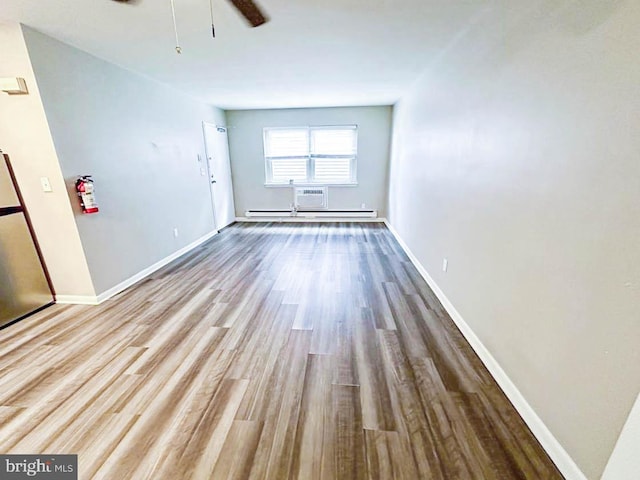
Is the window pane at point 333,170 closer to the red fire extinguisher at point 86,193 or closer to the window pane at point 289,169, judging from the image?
the window pane at point 289,169

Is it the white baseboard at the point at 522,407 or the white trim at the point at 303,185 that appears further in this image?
the white trim at the point at 303,185

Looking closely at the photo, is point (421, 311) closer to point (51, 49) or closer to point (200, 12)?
point (200, 12)

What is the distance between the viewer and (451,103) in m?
2.62

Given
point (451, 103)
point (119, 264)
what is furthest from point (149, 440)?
point (451, 103)

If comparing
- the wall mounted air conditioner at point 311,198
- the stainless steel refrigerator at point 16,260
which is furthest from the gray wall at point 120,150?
the wall mounted air conditioner at point 311,198

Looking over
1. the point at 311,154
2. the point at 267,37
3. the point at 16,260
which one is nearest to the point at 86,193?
the point at 16,260

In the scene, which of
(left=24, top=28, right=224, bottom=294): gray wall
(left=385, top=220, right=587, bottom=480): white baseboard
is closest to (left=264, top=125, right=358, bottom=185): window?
(left=24, top=28, right=224, bottom=294): gray wall

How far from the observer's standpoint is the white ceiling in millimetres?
1927

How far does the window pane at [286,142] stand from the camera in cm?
605

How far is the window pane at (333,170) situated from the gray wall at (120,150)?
2.57 meters

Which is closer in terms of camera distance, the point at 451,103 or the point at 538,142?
the point at 538,142

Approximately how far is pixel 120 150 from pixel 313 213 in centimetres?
389

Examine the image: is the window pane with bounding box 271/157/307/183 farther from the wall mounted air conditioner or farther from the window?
the wall mounted air conditioner

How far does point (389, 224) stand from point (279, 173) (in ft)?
8.71
